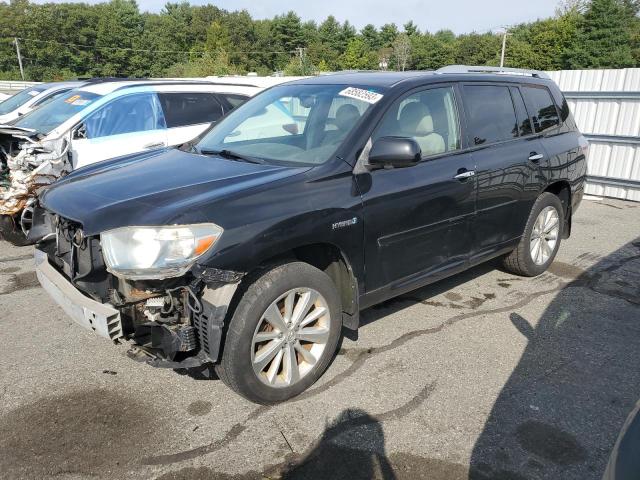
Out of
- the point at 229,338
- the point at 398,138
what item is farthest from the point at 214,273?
the point at 398,138

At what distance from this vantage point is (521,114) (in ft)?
15.8

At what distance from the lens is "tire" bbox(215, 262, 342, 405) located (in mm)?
2854

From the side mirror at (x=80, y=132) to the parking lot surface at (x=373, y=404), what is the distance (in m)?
2.60

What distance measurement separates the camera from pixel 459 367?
142 inches

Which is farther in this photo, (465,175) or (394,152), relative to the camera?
(465,175)

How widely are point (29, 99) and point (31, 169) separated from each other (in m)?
5.86

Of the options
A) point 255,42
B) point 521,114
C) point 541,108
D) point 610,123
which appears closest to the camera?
point 521,114

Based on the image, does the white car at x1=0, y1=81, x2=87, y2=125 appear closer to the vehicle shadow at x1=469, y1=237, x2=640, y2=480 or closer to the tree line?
the vehicle shadow at x1=469, y1=237, x2=640, y2=480

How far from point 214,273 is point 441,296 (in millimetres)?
2735

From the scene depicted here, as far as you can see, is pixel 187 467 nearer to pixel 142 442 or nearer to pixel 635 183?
pixel 142 442

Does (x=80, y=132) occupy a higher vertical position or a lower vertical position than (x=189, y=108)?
lower

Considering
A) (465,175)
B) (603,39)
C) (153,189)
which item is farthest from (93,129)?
(603,39)

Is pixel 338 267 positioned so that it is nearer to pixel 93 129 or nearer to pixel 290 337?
pixel 290 337

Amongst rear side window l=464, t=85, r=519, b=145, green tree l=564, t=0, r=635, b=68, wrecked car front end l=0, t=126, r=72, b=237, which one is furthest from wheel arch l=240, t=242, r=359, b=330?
green tree l=564, t=0, r=635, b=68
